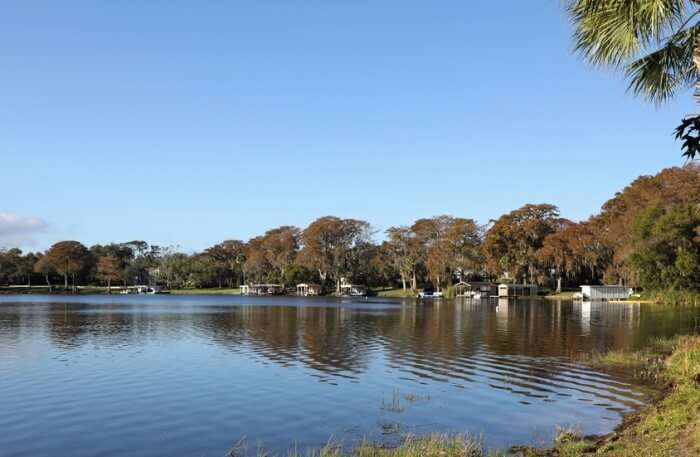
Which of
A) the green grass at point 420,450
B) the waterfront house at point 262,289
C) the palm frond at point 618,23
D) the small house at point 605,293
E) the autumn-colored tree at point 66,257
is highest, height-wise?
the palm frond at point 618,23

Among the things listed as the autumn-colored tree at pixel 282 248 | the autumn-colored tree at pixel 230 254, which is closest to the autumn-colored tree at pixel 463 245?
the autumn-colored tree at pixel 282 248

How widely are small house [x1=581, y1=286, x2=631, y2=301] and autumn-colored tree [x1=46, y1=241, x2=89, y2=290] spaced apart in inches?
4600

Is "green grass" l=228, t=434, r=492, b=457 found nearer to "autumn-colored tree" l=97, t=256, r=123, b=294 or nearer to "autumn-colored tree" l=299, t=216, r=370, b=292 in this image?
"autumn-colored tree" l=299, t=216, r=370, b=292

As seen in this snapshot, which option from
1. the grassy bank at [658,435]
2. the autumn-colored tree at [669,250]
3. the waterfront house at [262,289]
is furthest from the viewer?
the waterfront house at [262,289]

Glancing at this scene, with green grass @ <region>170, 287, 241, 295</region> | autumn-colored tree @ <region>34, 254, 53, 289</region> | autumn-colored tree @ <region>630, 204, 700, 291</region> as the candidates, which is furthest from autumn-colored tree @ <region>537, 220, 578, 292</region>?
autumn-colored tree @ <region>34, 254, 53, 289</region>

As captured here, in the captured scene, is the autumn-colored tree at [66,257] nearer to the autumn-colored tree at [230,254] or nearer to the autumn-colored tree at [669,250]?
the autumn-colored tree at [230,254]

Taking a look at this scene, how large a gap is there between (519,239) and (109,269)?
99.9 meters

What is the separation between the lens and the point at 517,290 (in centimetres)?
10644

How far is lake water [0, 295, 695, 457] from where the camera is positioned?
13242 mm

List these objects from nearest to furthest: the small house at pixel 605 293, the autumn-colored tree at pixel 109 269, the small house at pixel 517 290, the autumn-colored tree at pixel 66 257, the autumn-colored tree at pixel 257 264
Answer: the small house at pixel 605 293, the small house at pixel 517 290, the autumn-colored tree at pixel 257 264, the autumn-colored tree at pixel 66 257, the autumn-colored tree at pixel 109 269

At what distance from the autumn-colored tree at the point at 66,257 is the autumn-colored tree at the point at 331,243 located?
58.8 m

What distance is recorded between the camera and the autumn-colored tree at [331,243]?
415 feet

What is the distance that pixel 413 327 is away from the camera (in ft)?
138

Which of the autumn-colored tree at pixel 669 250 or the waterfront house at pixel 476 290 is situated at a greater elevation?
the autumn-colored tree at pixel 669 250
